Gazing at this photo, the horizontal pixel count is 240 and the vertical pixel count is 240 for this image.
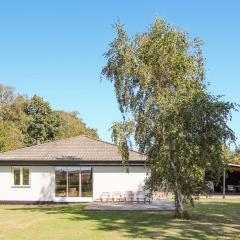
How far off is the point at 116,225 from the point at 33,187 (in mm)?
14324

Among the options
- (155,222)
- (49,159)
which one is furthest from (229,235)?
(49,159)

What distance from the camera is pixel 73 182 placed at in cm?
3434

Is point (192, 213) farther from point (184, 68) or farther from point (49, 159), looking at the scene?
point (49, 159)

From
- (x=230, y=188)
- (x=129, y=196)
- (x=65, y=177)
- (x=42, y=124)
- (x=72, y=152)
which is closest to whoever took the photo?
(x=129, y=196)

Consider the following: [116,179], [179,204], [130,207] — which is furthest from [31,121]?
[179,204]

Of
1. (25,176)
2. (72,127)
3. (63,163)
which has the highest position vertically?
(72,127)

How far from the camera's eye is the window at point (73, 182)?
113 feet

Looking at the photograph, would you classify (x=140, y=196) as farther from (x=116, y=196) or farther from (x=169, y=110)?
(x=169, y=110)

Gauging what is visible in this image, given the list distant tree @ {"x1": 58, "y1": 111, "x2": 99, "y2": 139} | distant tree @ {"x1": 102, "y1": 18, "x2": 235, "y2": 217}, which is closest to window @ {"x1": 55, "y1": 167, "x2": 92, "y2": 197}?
distant tree @ {"x1": 102, "y1": 18, "x2": 235, "y2": 217}

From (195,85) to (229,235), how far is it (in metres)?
7.79

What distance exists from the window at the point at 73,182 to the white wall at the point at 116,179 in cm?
52

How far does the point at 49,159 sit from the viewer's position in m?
34.1

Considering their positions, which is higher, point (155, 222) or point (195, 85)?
point (195, 85)

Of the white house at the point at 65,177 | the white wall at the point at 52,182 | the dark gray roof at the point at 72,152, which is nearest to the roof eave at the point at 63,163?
the white house at the point at 65,177
